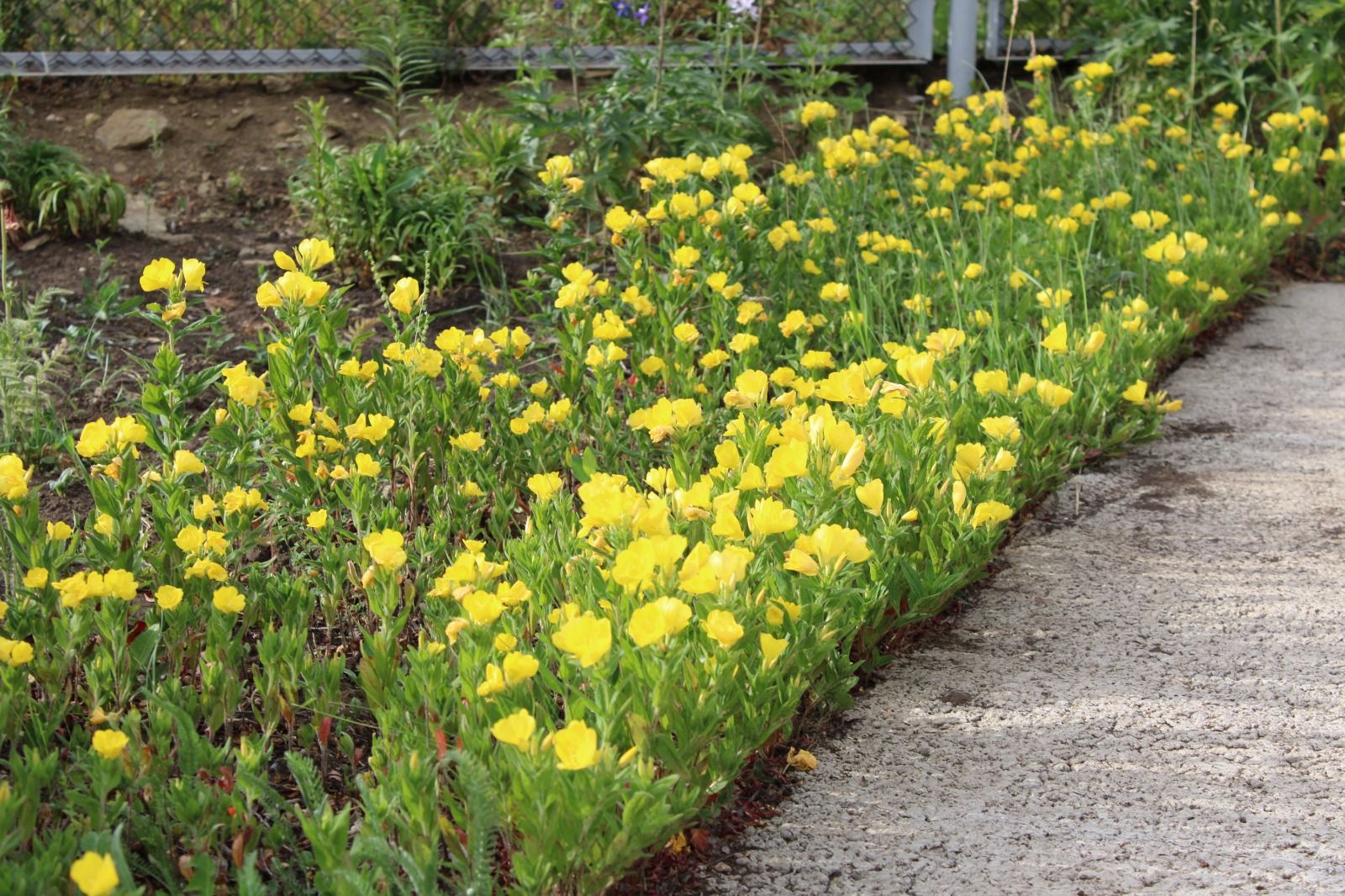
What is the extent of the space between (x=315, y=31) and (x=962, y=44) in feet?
10.2

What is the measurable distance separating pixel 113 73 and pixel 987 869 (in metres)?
5.50

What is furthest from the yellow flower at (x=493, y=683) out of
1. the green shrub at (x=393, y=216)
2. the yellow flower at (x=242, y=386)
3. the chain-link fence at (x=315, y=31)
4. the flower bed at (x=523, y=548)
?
the chain-link fence at (x=315, y=31)

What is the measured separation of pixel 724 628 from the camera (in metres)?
1.90

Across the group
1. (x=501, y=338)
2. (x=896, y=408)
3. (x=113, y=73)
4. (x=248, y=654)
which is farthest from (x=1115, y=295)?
(x=113, y=73)

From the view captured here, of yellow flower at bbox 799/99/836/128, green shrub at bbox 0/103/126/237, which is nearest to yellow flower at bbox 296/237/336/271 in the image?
green shrub at bbox 0/103/126/237

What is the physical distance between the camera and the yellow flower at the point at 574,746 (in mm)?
1717

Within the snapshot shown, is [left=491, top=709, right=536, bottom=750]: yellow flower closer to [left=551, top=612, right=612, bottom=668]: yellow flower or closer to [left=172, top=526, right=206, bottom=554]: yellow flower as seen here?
[left=551, top=612, right=612, bottom=668]: yellow flower

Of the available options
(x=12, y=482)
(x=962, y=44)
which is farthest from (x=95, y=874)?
(x=962, y=44)

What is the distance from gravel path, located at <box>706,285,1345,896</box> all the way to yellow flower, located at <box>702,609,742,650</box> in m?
0.39

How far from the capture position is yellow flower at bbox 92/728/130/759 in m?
1.80

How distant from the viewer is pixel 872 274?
450 cm

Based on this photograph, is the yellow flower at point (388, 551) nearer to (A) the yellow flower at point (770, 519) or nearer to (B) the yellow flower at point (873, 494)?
(A) the yellow flower at point (770, 519)

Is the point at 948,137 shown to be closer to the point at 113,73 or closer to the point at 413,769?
the point at 113,73

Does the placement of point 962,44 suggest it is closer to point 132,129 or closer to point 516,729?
point 132,129
